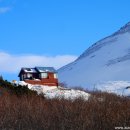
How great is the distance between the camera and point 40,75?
55.8 metres

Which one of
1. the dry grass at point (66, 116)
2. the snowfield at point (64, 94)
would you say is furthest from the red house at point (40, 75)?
the dry grass at point (66, 116)

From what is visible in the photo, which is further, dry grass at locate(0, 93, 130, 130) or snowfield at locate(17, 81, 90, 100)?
snowfield at locate(17, 81, 90, 100)

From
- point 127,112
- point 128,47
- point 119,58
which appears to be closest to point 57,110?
point 127,112

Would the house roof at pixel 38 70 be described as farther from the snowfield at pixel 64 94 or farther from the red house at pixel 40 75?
the snowfield at pixel 64 94

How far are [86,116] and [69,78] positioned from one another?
498ft

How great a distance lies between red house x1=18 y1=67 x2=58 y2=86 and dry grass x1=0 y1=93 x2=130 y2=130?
3907 cm

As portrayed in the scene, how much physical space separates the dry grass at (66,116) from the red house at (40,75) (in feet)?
128

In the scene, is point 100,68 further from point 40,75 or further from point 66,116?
point 66,116

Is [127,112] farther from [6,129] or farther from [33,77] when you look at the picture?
[33,77]

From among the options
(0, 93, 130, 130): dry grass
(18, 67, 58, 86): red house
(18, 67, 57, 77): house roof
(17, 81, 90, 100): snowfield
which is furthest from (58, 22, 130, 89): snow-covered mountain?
(0, 93, 130, 130): dry grass

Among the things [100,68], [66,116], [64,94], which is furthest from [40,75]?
[100,68]

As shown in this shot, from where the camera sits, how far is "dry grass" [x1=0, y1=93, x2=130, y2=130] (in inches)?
489

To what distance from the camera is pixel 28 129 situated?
13031 millimetres

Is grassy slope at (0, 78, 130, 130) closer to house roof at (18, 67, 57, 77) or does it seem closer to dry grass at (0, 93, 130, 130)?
dry grass at (0, 93, 130, 130)
